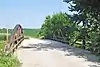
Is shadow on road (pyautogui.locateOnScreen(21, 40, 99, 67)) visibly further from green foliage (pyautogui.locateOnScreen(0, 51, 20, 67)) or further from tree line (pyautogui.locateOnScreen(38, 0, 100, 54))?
green foliage (pyautogui.locateOnScreen(0, 51, 20, 67))

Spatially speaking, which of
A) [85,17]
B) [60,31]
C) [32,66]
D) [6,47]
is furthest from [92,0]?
[60,31]

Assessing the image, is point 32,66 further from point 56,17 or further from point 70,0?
point 56,17

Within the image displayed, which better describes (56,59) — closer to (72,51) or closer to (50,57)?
(50,57)

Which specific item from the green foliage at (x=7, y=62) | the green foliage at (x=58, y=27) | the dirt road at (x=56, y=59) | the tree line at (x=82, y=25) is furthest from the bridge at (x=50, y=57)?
the green foliage at (x=58, y=27)

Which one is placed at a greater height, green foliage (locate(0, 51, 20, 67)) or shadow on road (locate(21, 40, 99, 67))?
green foliage (locate(0, 51, 20, 67))

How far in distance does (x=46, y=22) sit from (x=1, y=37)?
9.25m

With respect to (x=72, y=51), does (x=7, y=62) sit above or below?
above

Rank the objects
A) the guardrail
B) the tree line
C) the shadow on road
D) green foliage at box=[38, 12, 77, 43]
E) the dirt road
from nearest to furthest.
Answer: the dirt road
the guardrail
the shadow on road
the tree line
green foliage at box=[38, 12, 77, 43]

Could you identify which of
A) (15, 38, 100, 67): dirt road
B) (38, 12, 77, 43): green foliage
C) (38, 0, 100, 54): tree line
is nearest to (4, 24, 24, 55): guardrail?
(15, 38, 100, 67): dirt road

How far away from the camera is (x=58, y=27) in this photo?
37.6m

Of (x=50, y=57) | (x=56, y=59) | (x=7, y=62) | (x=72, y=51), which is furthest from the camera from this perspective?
(x=72, y=51)

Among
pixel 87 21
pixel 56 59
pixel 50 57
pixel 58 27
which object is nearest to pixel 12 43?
pixel 50 57

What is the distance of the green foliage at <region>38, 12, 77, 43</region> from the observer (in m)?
34.7

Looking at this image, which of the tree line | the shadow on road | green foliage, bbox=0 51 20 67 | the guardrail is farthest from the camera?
the tree line
